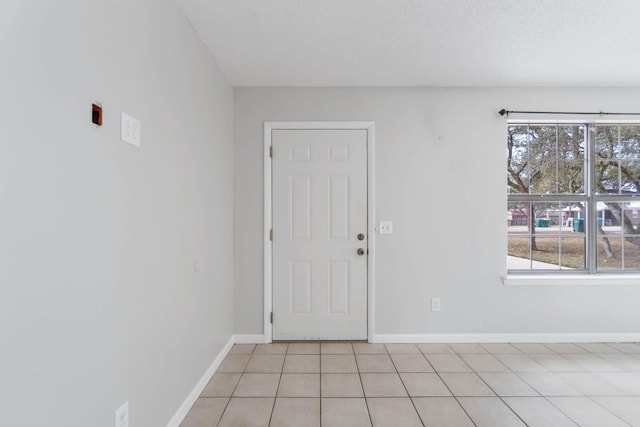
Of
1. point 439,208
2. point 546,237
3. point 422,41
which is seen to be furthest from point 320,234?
point 546,237

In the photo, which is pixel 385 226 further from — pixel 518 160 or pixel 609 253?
pixel 609 253

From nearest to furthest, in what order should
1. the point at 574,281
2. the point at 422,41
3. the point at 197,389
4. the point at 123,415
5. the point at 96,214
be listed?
the point at 96,214
the point at 123,415
the point at 197,389
the point at 422,41
the point at 574,281

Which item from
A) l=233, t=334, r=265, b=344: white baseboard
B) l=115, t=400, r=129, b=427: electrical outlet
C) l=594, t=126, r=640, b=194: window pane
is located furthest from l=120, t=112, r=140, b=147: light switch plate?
l=594, t=126, r=640, b=194: window pane

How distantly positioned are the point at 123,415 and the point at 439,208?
2.82 m

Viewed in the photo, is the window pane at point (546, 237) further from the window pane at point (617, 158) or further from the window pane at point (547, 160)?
the window pane at point (617, 158)

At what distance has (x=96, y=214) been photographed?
4.00ft

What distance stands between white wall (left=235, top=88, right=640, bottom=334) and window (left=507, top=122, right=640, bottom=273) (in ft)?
0.73

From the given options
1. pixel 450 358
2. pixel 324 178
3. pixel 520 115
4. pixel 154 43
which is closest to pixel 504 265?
pixel 450 358

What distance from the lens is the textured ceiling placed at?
1936 millimetres

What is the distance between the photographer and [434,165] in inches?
123

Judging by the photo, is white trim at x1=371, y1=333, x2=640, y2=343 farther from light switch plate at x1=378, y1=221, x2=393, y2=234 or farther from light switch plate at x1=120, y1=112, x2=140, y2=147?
light switch plate at x1=120, y1=112, x2=140, y2=147

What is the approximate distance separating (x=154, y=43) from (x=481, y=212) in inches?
117

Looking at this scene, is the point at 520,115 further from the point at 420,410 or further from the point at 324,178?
the point at 420,410

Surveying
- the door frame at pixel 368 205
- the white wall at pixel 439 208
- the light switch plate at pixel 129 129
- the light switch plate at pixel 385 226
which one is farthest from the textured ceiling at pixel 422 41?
the light switch plate at pixel 385 226
